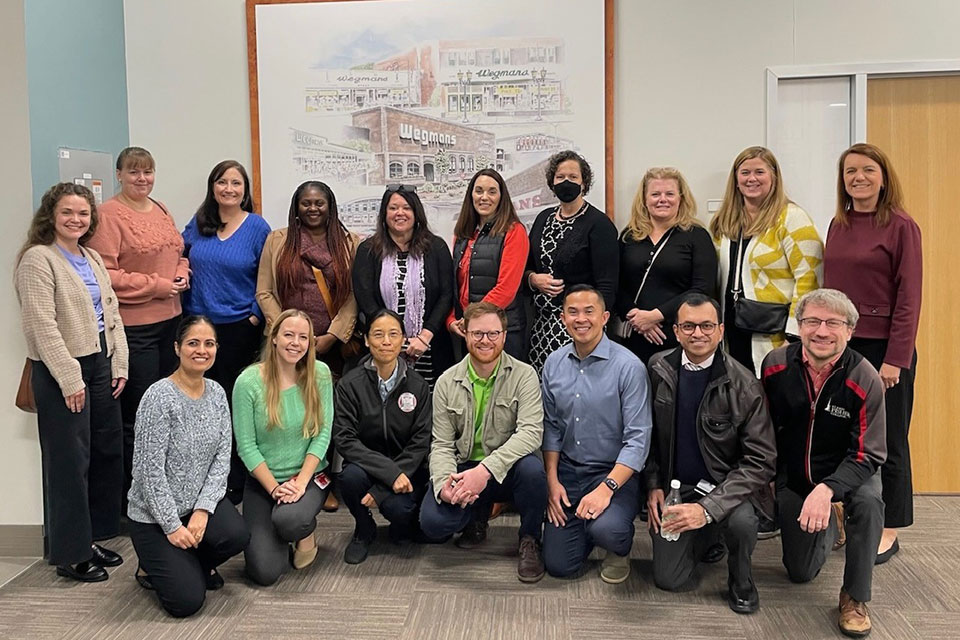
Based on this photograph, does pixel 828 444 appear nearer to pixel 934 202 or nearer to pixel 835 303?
pixel 835 303

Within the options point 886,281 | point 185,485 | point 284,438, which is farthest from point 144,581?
point 886,281

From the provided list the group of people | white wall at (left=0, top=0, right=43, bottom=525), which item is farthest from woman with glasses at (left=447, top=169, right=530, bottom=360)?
white wall at (left=0, top=0, right=43, bottom=525)

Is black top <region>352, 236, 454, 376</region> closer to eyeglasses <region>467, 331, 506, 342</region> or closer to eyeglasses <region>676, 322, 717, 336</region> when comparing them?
eyeglasses <region>467, 331, 506, 342</region>

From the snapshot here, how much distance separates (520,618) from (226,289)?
199cm

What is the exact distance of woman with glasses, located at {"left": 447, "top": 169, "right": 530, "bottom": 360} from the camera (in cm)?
360

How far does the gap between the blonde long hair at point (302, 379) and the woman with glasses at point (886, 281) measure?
2.08 metres

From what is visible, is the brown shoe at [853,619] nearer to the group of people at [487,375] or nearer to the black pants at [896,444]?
the group of people at [487,375]

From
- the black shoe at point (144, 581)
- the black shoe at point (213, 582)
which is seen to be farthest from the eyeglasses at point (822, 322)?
the black shoe at point (144, 581)

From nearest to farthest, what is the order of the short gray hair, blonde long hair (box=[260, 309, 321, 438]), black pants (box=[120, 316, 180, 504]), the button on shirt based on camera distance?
1. the short gray hair
2. the button on shirt
3. blonde long hair (box=[260, 309, 321, 438])
4. black pants (box=[120, 316, 180, 504])

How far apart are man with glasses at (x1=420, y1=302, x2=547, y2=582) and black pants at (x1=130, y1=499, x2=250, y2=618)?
2.34 ft

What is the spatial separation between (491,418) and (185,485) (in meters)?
1.14

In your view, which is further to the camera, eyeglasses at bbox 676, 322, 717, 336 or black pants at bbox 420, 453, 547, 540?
black pants at bbox 420, 453, 547, 540

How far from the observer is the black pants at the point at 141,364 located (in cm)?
345

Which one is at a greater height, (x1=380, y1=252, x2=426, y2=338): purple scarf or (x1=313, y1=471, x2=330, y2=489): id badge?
(x1=380, y1=252, x2=426, y2=338): purple scarf
